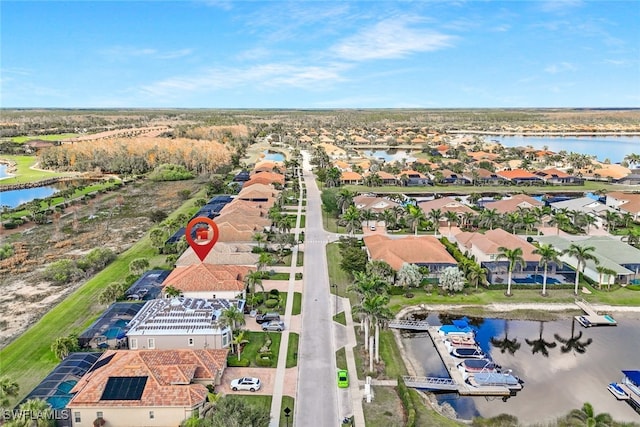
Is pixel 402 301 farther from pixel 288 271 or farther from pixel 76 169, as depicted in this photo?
pixel 76 169

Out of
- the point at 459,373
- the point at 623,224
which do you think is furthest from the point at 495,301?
the point at 623,224

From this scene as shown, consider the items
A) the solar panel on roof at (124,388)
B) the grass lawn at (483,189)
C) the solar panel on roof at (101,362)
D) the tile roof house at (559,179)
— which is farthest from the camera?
the tile roof house at (559,179)

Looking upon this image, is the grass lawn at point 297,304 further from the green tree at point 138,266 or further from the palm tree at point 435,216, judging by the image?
the palm tree at point 435,216

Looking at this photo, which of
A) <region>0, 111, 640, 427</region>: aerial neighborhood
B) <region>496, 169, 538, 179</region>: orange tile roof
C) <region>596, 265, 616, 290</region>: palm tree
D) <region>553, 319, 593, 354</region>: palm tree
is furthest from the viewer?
<region>496, 169, 538, 179</region>: orange tile roof

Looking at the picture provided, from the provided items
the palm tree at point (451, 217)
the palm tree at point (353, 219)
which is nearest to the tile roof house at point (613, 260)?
the palm tree at point (451, 217)

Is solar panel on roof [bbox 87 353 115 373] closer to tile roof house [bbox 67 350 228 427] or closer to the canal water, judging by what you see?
tile roof house [bbox 67 350 228 427]

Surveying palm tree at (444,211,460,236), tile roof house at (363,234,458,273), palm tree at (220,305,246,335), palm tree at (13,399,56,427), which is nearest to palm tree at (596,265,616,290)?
tile roof house at (363,234,458,273)

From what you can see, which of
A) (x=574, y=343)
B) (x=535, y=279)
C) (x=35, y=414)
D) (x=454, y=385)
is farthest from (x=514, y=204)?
(x=35, y=414)
